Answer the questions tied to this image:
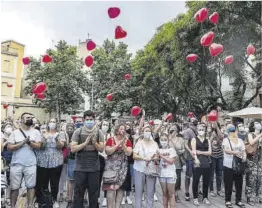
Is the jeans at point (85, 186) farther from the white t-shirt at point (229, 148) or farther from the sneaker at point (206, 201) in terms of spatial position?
the white t-shirt at point (229, 148)

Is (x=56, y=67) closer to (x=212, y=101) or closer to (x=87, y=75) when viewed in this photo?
(x=87, y=75)

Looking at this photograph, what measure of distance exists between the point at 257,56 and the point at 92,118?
12.6 m

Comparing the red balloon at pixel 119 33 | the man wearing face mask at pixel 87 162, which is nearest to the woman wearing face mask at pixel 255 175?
the red balloon at pixel 119 33

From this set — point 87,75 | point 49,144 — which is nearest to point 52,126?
point 49,144

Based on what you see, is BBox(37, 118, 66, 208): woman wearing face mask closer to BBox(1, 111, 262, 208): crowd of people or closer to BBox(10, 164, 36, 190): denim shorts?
BBox(1, 111, 262, 208): crowd of people

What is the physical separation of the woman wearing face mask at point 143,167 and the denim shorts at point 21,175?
1680mm

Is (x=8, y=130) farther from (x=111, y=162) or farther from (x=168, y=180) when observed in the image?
(x=168, y=180)

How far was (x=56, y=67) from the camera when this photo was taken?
1134 inches

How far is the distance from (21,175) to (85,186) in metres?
1.12

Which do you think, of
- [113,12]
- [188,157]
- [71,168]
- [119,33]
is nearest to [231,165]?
[188,157]

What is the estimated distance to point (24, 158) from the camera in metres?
5.78

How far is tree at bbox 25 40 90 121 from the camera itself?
2891 centimetres

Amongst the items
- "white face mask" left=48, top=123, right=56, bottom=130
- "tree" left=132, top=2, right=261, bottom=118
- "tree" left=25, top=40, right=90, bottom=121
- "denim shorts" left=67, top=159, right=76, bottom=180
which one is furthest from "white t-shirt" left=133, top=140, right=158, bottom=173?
"tree" left=25, top=40, right=90, bottom=121

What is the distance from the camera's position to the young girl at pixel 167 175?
611cm
